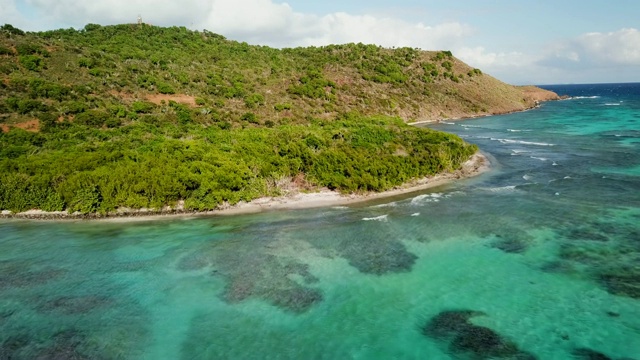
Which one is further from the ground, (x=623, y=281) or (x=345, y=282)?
(x=345, y=282)

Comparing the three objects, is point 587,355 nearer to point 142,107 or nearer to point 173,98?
point 142,107

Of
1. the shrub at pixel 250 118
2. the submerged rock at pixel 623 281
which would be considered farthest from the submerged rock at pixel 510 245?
the shrub at pixel 250 118

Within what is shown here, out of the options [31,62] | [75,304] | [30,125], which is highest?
[31,62]

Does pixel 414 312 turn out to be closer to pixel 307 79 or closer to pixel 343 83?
pixel 307 79

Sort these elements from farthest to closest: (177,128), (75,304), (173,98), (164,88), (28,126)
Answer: (164,88) < (173,98) < (177,128) < (28,126) < (75,304)

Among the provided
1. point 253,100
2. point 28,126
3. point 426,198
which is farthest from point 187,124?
point 426,198

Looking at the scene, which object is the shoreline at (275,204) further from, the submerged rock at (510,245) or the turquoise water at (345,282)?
the submerged rock at (510,245)

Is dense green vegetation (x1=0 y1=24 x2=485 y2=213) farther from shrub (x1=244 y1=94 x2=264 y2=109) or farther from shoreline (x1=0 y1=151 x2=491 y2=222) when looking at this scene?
shoreline (x1=0 y1=151 x2=491 y2=222)
